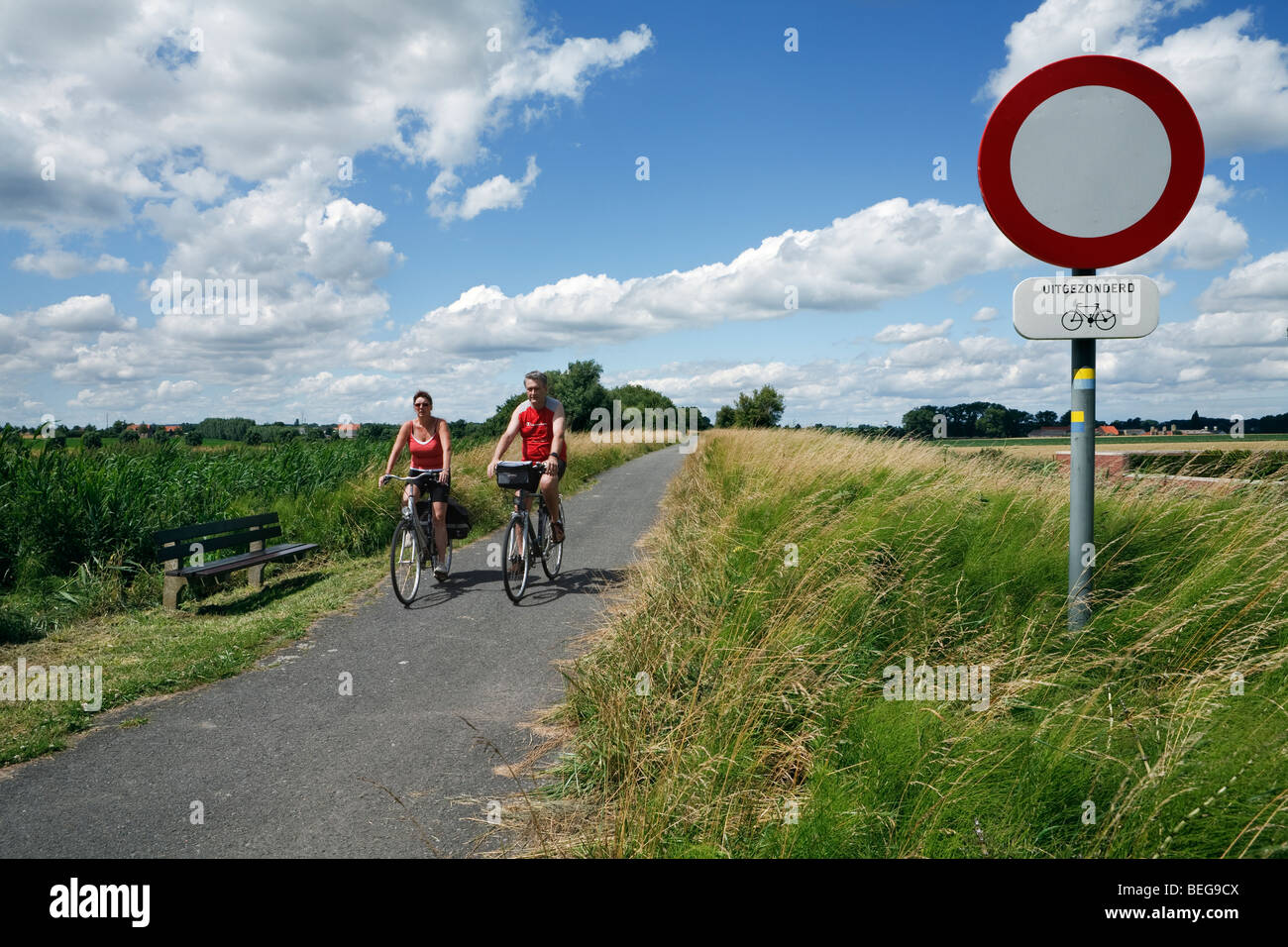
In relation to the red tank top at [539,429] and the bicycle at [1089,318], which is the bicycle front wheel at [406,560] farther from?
the bicycle at [1089,318]

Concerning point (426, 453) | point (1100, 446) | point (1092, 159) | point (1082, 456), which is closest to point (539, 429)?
point (426, 453)

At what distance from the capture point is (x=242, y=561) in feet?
27.7

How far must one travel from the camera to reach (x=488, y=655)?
18.9 feet

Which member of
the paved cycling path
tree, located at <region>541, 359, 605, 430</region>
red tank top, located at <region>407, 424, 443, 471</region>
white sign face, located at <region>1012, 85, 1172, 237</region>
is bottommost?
the paved cycling path

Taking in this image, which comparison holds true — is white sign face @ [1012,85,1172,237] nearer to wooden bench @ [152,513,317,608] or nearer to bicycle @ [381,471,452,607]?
bicycle @ [381,471,452,607]

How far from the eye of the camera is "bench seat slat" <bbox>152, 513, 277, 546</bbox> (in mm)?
7590

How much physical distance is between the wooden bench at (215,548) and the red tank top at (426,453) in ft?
7.39

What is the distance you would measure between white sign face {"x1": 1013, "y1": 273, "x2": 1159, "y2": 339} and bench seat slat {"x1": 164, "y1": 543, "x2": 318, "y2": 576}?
8.22 m

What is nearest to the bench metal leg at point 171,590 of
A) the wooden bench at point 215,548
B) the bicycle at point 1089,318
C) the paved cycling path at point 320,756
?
the wooden bench at point 215,548

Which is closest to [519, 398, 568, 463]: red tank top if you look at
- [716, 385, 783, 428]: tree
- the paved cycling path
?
the paved cycling path

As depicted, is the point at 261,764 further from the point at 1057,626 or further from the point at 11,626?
the point at 11,626

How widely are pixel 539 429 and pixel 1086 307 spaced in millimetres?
5973

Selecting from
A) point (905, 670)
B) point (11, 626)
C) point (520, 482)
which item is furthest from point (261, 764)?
point (11, 626)
